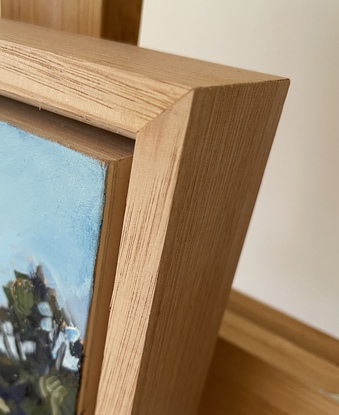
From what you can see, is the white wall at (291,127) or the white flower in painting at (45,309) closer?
the white flower in painting at (45,309)

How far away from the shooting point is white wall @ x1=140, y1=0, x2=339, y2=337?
0.64 m

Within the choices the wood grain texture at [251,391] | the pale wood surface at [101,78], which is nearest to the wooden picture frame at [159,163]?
the pale wood surface at [101,78]

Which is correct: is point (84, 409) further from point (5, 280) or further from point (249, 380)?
point (249, 380)

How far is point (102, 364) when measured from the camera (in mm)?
435

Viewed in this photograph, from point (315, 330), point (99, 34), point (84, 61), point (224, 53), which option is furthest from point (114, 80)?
point (315, 330)

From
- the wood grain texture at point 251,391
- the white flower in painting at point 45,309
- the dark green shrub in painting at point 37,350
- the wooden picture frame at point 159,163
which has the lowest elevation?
the wood grain texture at point 251,391

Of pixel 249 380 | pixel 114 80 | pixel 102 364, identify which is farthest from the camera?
pixel 249 380

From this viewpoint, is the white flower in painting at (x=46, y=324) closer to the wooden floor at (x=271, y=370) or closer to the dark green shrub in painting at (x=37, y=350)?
the dark green shrub in painting at (x=37, y=350)

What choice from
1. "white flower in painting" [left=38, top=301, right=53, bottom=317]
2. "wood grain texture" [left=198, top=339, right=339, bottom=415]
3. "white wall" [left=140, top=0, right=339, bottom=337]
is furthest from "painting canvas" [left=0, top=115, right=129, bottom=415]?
"white wall" [left=140, top=0, right=339, bottom=337]

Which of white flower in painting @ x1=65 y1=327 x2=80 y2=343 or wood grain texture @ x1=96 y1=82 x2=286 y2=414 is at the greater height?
wood grain texture @ x1=96 y1=82 x2=286 y2=414

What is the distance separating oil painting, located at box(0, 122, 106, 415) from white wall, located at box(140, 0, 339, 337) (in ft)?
1.36

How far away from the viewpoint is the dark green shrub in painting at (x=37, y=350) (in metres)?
0.43

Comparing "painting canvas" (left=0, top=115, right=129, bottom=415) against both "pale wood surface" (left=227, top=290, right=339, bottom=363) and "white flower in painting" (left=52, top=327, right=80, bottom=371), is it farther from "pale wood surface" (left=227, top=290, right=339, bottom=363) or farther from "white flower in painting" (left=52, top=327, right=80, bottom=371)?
"pale wood surface" (left=227, top=290, right=339, bottom=363)

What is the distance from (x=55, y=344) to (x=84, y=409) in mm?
73
